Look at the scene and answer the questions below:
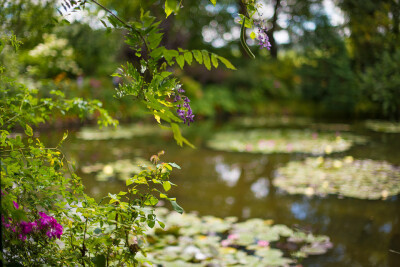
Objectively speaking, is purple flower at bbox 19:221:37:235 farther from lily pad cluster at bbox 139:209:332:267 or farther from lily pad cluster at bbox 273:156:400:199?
lily pad cluster at bbox 273:156:400:199

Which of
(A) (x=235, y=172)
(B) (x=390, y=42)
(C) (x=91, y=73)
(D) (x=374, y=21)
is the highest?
(D) (x=374, y=21)

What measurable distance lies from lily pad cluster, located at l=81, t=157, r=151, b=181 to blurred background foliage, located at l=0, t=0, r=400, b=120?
903 millimetres

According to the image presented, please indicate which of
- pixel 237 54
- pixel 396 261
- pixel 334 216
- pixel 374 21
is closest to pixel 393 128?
pixel 374 21

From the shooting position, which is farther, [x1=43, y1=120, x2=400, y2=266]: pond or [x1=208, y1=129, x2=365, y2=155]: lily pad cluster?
[x1=208, y1=129, x2=365, y2=155]: lily pad cluster

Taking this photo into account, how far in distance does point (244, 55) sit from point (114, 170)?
8.81 meters

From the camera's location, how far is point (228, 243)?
7.69 ft

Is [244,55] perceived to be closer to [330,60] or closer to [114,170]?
[330,60]

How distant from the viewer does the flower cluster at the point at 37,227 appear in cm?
105

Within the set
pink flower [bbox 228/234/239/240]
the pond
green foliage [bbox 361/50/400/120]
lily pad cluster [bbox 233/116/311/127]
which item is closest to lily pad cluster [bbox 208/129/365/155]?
the pond

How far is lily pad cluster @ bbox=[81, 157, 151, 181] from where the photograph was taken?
4071 mm

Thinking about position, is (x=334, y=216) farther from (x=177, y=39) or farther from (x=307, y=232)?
(x=177, y=39)

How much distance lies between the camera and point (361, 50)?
15.8 ft

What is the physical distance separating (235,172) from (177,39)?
359 inches

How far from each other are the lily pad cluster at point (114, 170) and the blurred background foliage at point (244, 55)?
903 mm
